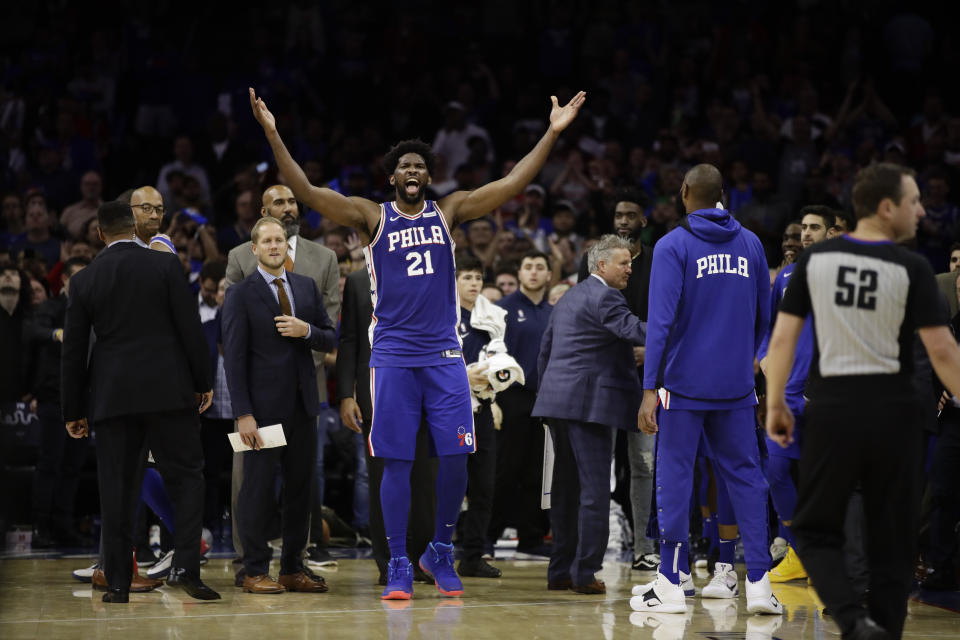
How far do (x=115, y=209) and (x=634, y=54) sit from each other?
1006 cm

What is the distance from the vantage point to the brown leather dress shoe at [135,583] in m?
6.93

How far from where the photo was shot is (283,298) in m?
7.10

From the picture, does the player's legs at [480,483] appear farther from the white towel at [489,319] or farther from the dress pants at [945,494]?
the dress pants at [945,494]

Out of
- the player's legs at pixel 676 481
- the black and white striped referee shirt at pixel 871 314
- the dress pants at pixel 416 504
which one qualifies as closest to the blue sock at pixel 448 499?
the dress pants at pixel 416 504

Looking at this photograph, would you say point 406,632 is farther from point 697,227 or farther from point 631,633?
point 697,227

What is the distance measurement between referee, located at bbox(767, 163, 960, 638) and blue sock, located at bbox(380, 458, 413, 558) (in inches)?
99.6

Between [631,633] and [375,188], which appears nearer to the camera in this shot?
[631,633]

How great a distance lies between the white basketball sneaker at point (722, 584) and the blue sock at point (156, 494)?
306 centimetres

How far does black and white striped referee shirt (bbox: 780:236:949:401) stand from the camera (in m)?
4.64

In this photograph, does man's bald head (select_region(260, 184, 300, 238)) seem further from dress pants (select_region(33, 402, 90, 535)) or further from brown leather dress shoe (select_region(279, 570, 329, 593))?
dress pants (select_region(33, 402, 90, 535))

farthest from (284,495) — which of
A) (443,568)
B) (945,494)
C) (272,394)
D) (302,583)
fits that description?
(945,494)

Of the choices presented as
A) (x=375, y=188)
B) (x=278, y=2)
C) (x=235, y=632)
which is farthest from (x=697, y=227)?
(x=278, y=2)

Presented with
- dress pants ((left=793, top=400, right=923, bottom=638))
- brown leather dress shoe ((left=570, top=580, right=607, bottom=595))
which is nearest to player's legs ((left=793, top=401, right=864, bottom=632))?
dress pants ((left=793, top=400, right=923, bottom=638))

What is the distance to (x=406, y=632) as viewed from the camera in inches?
222
